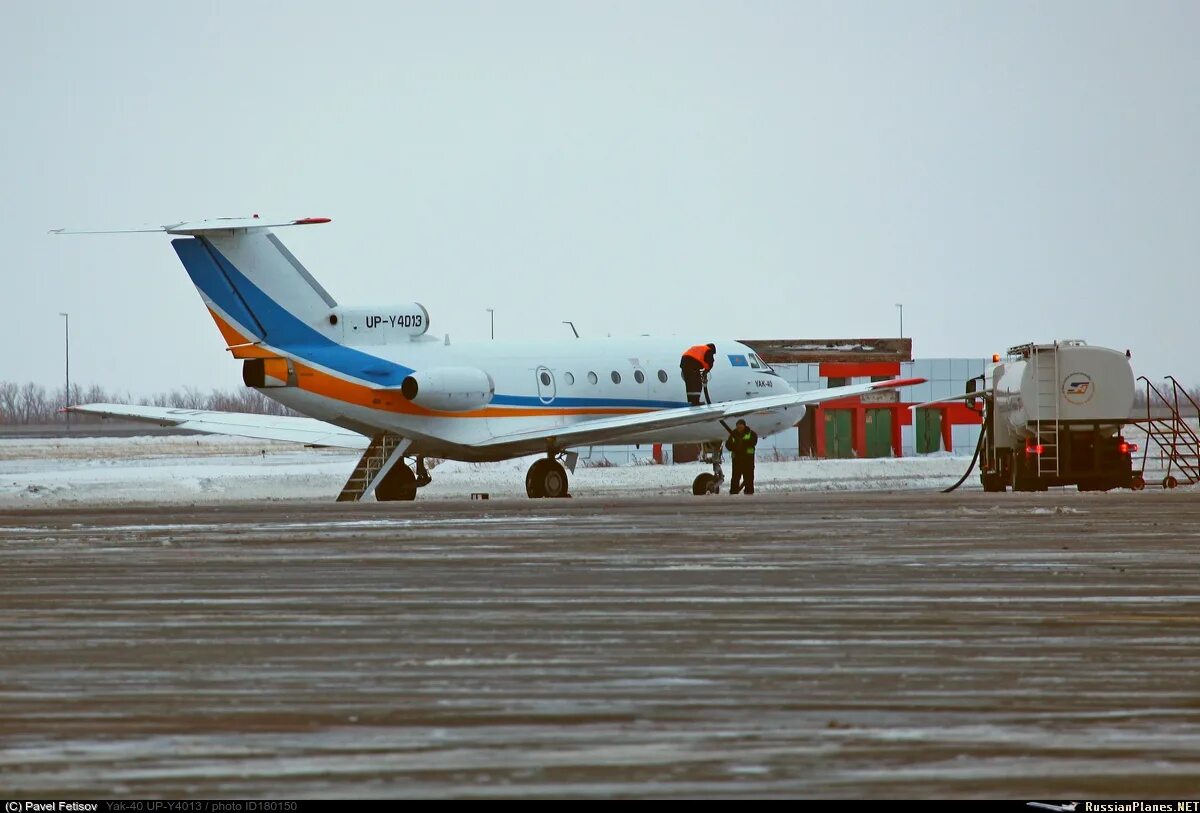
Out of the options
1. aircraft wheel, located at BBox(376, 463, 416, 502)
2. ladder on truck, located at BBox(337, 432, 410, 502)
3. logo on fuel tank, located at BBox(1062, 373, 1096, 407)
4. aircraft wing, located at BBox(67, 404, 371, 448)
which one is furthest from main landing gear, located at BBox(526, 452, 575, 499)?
logo on fuel tank, located at BBox(1062, 373, 1096, 407)

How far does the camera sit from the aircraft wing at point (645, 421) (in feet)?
109

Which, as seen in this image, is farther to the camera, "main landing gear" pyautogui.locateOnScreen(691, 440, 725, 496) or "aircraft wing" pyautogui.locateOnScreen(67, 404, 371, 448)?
"aircraft wing" pyautogui.locateOnScreen(67, 404, 371, 448)

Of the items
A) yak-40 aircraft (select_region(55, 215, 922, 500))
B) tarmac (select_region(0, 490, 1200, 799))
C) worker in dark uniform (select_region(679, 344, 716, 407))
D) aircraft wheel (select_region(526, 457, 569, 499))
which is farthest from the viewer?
worker in dark uniform (select_region(679, 344, 716, 407))

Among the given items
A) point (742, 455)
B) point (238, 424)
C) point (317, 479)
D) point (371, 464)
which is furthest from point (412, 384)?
point (317, 479)

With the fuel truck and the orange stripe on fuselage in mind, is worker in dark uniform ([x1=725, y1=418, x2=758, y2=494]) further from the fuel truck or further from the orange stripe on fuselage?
the fuel truck

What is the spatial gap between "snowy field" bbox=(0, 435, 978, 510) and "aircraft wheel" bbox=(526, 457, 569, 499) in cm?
298

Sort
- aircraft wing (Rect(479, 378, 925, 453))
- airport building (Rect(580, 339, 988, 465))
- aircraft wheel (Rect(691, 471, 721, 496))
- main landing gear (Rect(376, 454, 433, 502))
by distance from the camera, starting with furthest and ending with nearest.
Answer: airport building (Rect(580, 339, 988, 465)) → aircraft wheel (Rect(691, 471, 721, 496)) → main landing gear (Rect(376, 454, 433, 502)) → aircraft wing (Rect(479, 378, 925, 453))

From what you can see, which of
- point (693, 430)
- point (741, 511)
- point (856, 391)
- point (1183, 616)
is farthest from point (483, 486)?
point (1183, 616)

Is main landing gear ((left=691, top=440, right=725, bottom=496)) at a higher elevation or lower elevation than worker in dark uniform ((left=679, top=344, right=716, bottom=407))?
lower

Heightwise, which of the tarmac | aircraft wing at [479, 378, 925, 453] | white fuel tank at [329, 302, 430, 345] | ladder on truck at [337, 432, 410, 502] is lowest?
the tarmac

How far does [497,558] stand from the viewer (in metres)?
15.7

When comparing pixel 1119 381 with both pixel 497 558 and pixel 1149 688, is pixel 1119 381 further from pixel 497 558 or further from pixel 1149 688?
pixel 1149 688

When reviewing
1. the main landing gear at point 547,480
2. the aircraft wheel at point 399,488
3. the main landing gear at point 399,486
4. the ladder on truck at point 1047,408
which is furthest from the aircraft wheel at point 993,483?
the aircraft wheel at point 399,488

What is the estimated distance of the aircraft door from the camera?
33.8 meters
